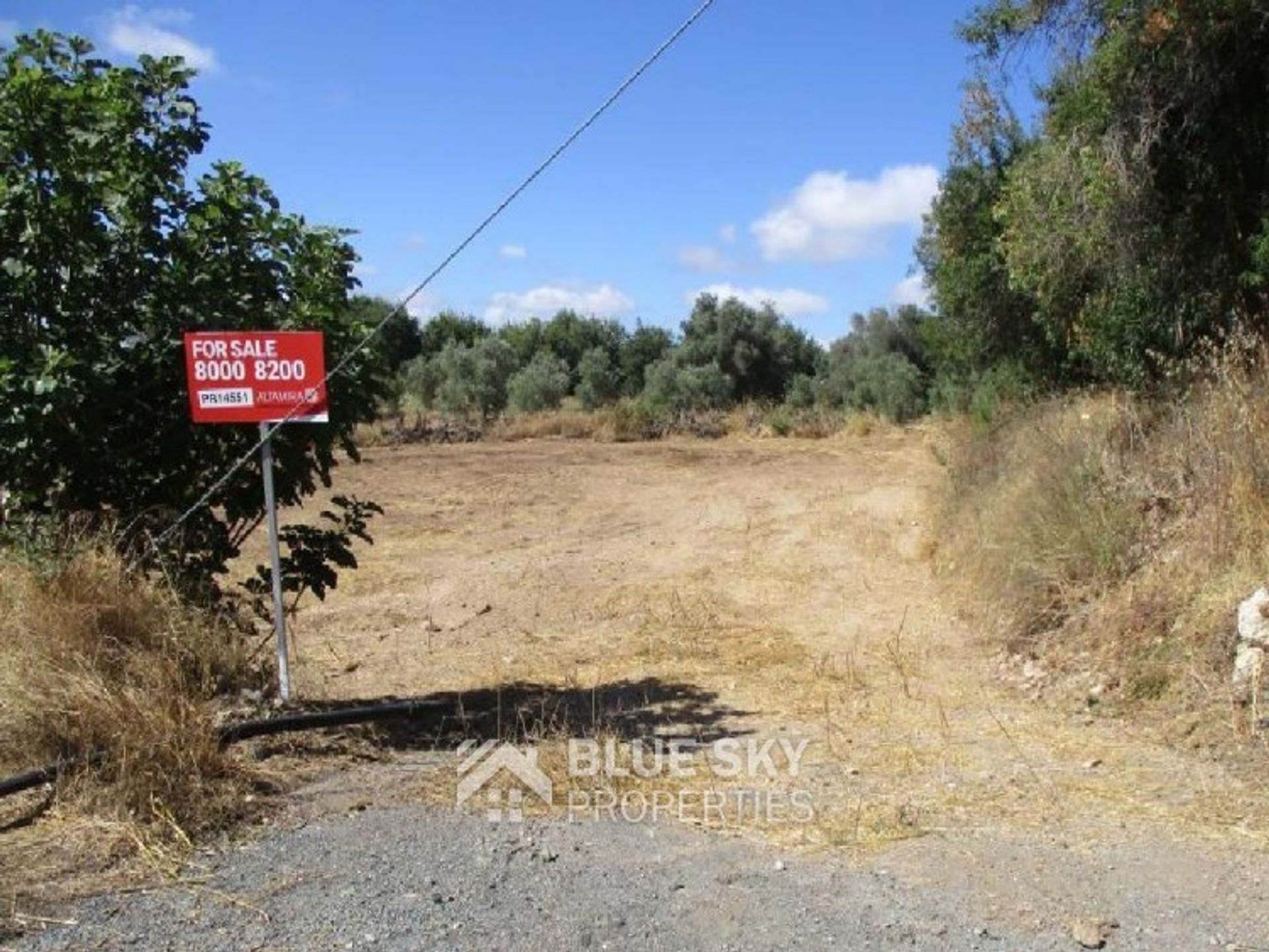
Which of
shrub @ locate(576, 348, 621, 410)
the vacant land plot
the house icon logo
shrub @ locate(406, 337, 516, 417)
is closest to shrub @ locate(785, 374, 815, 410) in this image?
shrub @ locate(576, 348, 621, 410)

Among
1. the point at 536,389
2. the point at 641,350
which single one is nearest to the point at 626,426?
the point at 536,389

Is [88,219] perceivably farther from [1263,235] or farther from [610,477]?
[610,477]

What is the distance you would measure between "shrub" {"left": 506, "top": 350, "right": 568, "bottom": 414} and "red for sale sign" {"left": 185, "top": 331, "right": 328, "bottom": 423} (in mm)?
25512

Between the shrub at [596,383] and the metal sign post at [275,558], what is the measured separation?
86.8 feet

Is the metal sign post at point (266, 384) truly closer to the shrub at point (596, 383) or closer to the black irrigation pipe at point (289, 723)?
the black irrigation pipe at point (289, 723)

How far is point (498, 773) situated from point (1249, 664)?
356cm

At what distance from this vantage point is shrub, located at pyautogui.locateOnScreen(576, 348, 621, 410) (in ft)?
106

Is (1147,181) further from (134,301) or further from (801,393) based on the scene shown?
(801,393)

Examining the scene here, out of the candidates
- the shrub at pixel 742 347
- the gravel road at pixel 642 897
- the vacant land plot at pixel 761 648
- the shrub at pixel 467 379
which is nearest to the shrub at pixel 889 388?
the shrub at pixel 742 347

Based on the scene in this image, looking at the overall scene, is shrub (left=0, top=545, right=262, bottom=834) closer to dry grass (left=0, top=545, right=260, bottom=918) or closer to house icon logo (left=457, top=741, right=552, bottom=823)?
dry grass (left=0, top=545, right=260, bottom=918)

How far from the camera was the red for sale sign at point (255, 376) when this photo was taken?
4988 millimetres

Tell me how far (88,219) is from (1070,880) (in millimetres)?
4914

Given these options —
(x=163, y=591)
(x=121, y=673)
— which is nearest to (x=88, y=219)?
(x=163, y=591)

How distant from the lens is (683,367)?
112 feet
